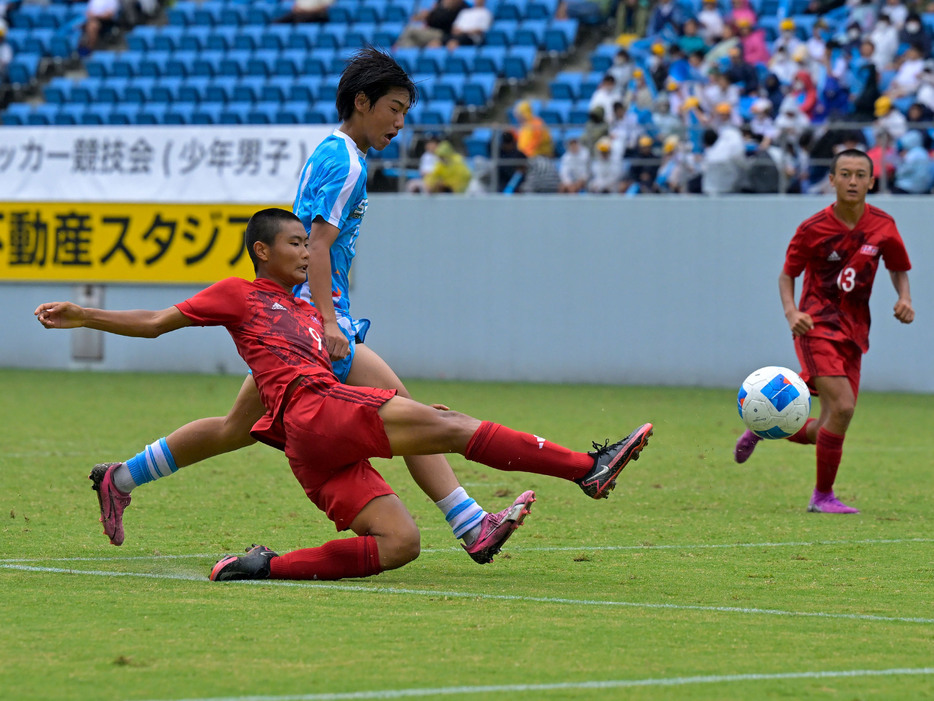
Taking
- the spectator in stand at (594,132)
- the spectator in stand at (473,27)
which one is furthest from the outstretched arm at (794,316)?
the spectator in stand at (473,27)

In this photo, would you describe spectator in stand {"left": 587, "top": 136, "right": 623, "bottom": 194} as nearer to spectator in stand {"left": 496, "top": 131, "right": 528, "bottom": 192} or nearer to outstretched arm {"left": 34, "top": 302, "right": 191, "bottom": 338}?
→ spectator in stand {"left": 496, "top": 131, "right": 528, "bottom": 192}

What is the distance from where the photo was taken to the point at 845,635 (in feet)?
14.9

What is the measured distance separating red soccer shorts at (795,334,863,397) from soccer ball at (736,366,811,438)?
8.5 inches

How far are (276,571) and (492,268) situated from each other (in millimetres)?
13410

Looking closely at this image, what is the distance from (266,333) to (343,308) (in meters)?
0.53

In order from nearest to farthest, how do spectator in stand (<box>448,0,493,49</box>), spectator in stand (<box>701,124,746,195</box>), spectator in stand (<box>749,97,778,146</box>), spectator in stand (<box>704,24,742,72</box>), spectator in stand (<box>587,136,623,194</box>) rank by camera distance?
spectator in stand (<box>749,97,778,146</box>)
spectator in stand (<box>701,124,746,195</box>)
spectator in stand (<box>587,136,623,194</box>)
spectator in stand (<box>704,24,742,72</box>)
spectator in stand (<box>448,0,493,49</box>)

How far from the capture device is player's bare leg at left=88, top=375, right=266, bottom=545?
6.08 metres

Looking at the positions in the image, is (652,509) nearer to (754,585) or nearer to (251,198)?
(754,585)

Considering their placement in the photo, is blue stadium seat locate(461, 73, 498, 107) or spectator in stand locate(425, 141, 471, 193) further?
blue stadium seat locate(461, 73, 498, 107)

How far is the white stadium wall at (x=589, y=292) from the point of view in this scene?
17172 millimetres

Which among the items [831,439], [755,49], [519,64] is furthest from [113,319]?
[519,64]

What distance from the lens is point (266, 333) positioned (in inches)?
221

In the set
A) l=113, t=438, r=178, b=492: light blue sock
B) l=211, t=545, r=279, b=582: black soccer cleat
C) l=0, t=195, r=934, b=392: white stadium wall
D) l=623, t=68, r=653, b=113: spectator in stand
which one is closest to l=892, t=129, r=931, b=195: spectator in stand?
l=0, t=195, r=934, b=392: white stadium wall

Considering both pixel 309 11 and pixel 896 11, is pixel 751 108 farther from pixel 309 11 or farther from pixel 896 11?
pixel 309 11
